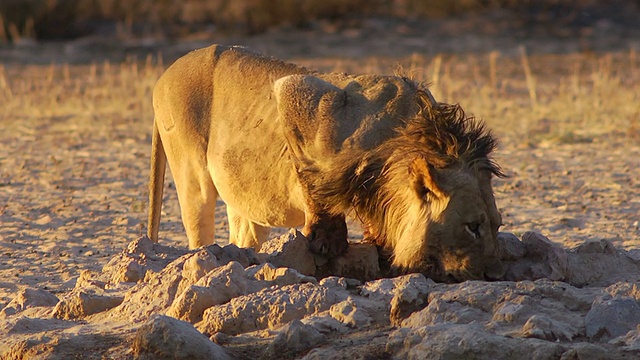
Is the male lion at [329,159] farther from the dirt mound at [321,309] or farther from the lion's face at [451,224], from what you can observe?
the dirt mound at [321,309]

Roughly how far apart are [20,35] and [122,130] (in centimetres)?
975

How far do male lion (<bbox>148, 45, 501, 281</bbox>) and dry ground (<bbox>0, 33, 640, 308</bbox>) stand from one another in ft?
1.78

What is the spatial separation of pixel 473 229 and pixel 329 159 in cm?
88

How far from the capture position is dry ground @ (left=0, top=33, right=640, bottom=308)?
8086mm

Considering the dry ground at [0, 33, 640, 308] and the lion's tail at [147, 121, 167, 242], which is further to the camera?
the dry ground at [0, 33, 640, 308]

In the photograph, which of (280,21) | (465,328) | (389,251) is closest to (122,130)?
(389,251)

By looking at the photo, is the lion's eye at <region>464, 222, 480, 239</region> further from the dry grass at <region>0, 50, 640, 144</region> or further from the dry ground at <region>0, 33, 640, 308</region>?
the dry grass at <region>0, 50, 640, 144</region>

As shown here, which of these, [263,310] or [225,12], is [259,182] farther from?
[225,12]

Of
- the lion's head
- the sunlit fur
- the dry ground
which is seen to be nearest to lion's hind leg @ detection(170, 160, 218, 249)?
the dry ground

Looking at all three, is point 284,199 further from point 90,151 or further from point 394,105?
point 90,151

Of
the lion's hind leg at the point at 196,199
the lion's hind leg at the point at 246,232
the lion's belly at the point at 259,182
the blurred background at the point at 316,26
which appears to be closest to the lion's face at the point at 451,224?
the lion's belly at the point at 259,182

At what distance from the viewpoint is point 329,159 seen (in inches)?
232

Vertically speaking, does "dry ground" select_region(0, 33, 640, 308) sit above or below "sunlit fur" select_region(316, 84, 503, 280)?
below

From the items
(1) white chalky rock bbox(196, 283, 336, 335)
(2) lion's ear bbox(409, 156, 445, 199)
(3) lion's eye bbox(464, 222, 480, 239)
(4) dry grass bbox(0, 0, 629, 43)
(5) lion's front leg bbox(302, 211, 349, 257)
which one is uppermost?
(2) lion's ear bbox(409, 156, 445, 199)
